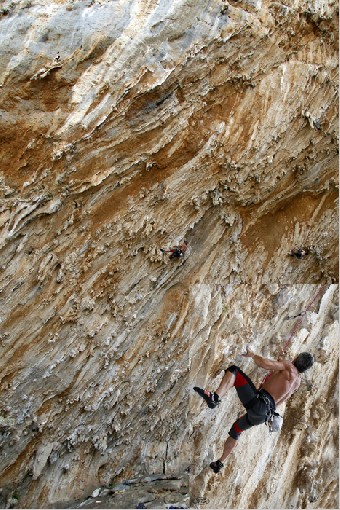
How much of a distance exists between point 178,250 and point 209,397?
58.2 inches

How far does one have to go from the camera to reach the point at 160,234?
4.65m

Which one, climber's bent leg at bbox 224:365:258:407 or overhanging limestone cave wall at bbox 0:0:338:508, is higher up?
overhanging limestone cave wall at bbox 0:0:338:508

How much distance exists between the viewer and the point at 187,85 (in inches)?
170

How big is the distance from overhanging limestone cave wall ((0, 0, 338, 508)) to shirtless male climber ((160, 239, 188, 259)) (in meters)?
0.08

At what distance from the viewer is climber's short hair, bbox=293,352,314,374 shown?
469 cm

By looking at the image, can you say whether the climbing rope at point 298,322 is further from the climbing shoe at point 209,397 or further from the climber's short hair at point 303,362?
the climbing shoe at point 209,397

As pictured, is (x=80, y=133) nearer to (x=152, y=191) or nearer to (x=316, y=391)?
(x=152, y=191)

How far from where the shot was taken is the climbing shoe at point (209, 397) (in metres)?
4.55

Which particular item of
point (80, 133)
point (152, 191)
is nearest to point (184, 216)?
point (152, 191)

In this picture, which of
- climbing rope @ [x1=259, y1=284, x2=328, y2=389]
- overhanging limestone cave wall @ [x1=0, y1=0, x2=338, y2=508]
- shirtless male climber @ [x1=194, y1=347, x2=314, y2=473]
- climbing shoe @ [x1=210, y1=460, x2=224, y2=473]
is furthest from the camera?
climbing rope @ [x1=259, y1=284, x2=328, y2=389]

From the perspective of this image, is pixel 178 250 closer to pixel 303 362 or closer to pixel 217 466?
pixel 303 362

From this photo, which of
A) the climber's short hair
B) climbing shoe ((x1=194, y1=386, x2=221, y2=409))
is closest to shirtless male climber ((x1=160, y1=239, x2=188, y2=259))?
climbing shoe ((x1=194, y1=386, x2=221, y2=409))

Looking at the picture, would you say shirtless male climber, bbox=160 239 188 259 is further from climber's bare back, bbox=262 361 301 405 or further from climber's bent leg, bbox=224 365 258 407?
climber's bare back, bbox=262 361 301 405

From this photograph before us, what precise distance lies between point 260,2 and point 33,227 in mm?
2881
